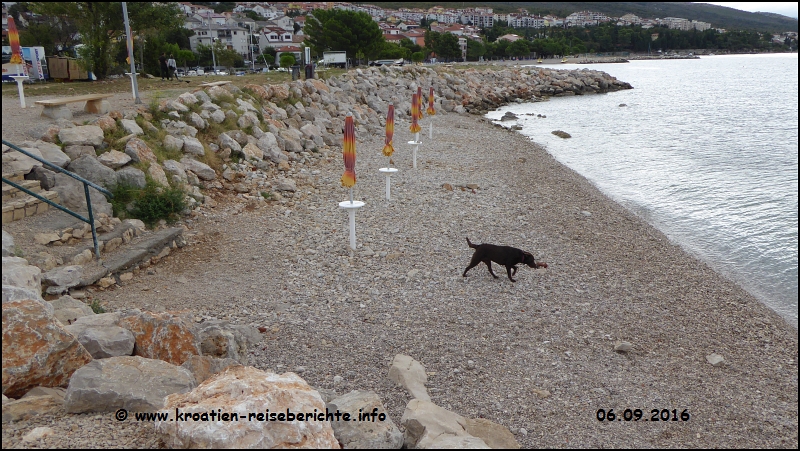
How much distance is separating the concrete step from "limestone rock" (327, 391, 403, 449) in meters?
6.71

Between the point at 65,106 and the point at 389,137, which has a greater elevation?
the point at 65,106

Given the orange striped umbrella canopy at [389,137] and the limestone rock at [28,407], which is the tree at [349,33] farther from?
the limestone rock at [28,407]

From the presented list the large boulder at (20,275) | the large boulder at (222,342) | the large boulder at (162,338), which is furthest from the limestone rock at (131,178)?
the large boulder at (162,338)

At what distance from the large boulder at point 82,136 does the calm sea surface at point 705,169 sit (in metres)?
12.3

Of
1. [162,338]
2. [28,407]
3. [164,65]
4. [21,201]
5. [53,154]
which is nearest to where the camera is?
[28,407]

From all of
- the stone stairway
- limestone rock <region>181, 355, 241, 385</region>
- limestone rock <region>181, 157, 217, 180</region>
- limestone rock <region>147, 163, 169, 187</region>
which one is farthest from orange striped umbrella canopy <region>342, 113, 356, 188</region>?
limestone rock <region>181, 355, 241, 385</region>

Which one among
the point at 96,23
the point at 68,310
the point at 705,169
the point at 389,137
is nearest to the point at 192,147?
the point at 389,137

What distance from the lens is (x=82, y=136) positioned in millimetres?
10680

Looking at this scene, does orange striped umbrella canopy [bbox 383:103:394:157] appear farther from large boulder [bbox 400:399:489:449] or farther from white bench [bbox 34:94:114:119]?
large boulder [bbox 400:399:489:449]

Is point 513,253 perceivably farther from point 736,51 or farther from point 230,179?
point 736,51

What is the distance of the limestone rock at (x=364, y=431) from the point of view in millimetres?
3720

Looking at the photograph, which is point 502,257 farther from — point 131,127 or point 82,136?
point 131,127

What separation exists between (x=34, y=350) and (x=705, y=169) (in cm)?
2288

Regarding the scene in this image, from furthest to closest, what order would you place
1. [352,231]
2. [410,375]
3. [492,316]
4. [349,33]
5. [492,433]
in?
1. [349,33]
2. [352,231]
3. [492,316]
4. [410,375]
5. [492,433]
